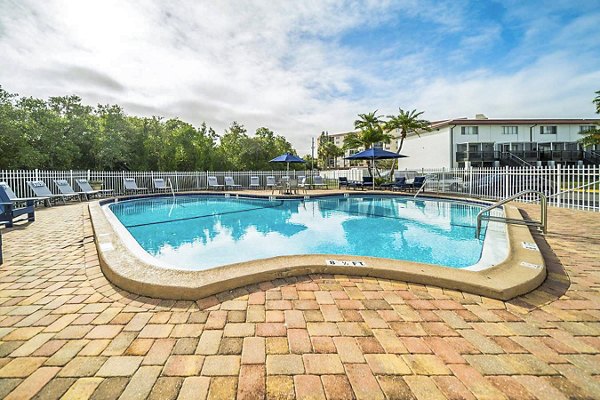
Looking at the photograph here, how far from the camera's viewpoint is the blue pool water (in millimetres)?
4977

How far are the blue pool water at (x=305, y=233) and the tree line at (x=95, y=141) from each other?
8.30 meters

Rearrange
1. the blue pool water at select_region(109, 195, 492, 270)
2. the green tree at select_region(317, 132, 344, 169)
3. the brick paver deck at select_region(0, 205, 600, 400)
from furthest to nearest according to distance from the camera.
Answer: the green tree at select_region(317, 132, 344, 169), the blue pool water at select_region(109, 195, 492, 270), the brick paver deck at select_region(0, 205, 600, 400)

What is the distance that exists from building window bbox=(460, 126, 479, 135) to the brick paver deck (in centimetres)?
2752

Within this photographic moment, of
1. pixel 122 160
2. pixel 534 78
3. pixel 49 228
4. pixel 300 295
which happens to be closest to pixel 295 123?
pixel 122 160

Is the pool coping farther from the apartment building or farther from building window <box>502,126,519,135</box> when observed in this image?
building window <box>502,126,519,135</box>

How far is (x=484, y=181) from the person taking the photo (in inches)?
486

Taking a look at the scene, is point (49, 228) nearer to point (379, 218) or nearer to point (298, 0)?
point (298, 0)

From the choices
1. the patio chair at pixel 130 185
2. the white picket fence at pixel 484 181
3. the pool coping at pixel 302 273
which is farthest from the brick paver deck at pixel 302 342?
the patio chair at pixel 130 185

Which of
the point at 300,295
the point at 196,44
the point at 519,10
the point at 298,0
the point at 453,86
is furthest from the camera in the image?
the point at 453,86

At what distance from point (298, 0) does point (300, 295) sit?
272 inches

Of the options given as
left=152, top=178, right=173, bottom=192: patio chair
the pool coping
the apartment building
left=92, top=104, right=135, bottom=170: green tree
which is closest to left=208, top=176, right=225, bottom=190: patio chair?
left=152, top=178, right=173, bottom=192: patio chair

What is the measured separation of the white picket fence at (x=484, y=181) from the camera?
8289mm

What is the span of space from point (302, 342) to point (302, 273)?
3.85 ft

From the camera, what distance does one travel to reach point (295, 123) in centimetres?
3909
